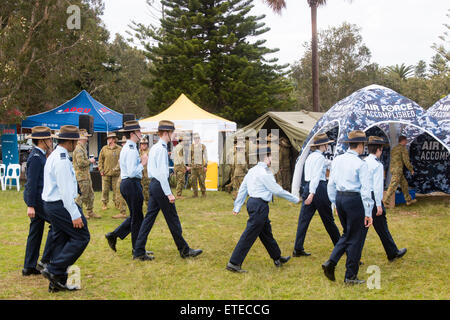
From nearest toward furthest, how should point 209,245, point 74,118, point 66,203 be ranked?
point 66,203, point 209,245, point 74,118

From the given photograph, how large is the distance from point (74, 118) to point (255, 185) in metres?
12.5

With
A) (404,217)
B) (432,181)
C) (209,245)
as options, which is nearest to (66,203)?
(209,245)

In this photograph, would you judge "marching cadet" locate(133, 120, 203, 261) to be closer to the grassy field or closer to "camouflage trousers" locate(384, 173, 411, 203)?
the grassy field

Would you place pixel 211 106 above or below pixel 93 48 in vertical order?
below

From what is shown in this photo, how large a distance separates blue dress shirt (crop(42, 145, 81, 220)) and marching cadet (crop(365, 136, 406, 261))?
342cm

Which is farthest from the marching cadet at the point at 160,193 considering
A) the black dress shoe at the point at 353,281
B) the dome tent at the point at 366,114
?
the dome tent at the point at 366,114

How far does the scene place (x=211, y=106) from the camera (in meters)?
26.0

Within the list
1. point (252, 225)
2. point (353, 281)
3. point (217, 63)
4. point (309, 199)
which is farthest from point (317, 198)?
point (217, 63)

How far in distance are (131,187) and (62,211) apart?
1.76 metres

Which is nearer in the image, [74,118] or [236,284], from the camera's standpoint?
[236,284]

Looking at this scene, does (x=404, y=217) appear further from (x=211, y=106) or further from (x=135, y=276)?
(x=211, y=106)

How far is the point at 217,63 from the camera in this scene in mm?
25562

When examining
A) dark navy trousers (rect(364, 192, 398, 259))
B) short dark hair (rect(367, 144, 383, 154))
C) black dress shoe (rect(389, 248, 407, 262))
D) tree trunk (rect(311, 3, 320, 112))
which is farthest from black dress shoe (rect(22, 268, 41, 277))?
tree trunk (rect(311, 3, 320, 112))

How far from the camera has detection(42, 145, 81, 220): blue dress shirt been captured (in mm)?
4855
